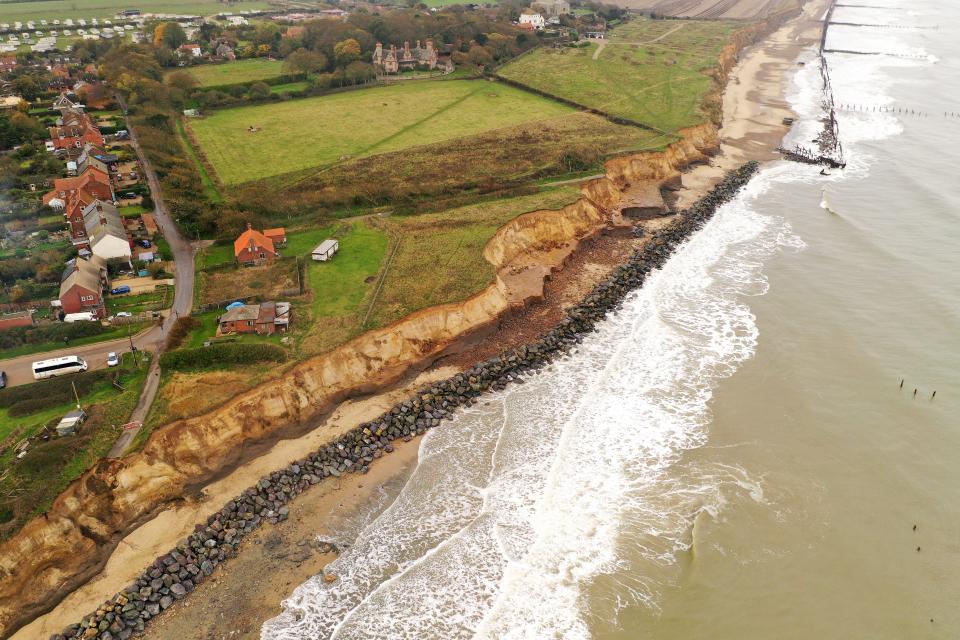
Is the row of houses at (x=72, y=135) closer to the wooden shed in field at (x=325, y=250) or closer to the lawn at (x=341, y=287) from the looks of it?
the lawn at (x=341, y=287)

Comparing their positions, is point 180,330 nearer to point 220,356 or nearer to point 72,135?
point 220,356

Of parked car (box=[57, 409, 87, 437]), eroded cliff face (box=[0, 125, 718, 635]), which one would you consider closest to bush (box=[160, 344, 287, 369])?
eroded cliff face (box=[0, 125, 718, 635])

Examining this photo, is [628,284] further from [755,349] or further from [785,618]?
[785,618]

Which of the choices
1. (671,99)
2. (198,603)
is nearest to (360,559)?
(198,603)

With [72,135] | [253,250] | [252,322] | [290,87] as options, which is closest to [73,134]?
[72,135]

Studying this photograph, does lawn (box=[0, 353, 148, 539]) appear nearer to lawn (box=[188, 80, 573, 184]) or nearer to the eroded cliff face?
the eroded cliff face

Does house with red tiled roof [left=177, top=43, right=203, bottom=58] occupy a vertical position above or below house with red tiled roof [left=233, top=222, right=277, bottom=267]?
above
